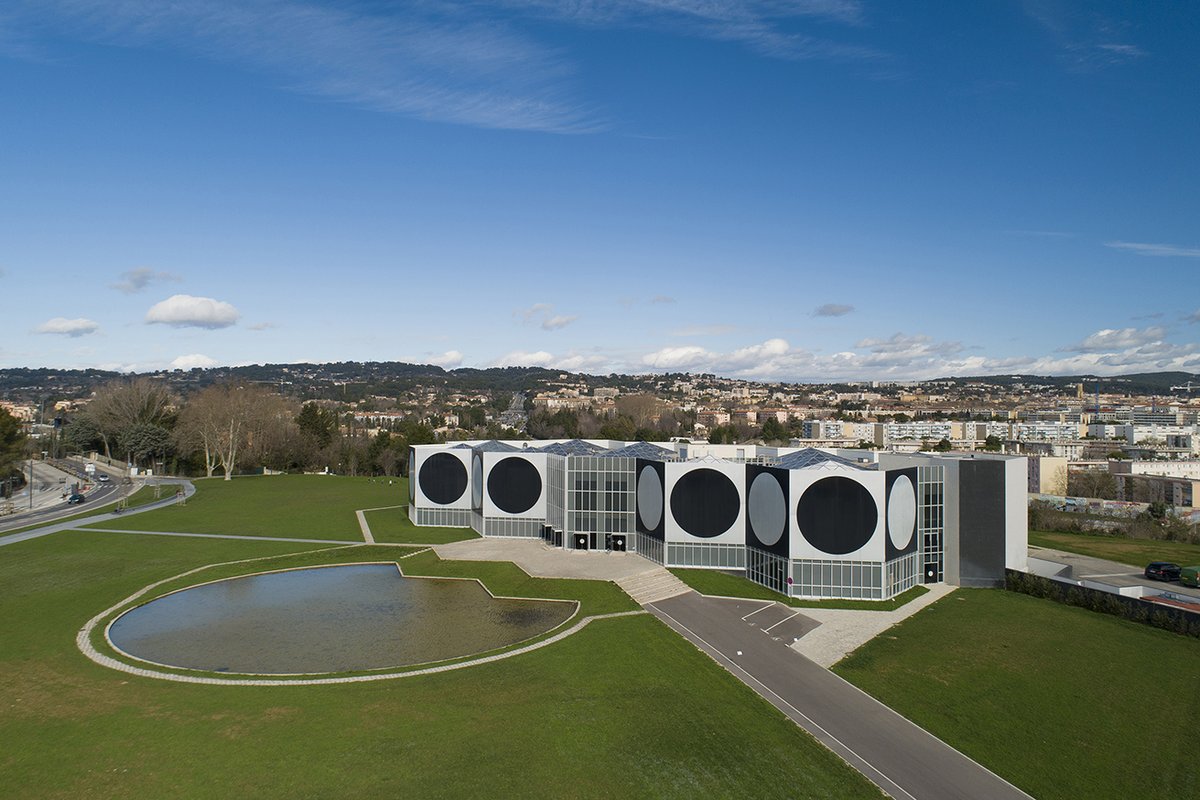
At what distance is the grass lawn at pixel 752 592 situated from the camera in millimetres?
32188

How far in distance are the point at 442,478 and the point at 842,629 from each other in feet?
101

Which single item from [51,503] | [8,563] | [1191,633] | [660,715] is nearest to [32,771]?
[660,715]

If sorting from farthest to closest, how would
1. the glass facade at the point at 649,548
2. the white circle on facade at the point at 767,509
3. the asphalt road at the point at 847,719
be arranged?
the glass facade at the point at 649,548, the white circle on facade at the point at 767,509, the asphalt road at the point at 847,719

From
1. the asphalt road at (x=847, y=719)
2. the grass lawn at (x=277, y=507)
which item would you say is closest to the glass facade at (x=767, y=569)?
the asphalt road at (x=847, y=719)

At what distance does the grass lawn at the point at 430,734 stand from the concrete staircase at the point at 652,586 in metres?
5.78

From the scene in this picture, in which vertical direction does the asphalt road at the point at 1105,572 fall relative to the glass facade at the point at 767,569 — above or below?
below

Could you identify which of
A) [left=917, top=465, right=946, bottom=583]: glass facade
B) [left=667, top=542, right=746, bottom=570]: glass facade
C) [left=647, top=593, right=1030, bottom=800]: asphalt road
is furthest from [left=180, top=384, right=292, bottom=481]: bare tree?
[left=917, top=465, right=946, bottom=583]: glass facade

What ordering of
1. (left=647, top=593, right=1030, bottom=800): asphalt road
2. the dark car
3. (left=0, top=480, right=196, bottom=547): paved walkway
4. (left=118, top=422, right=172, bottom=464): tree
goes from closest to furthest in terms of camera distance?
(left=647, top=593, right=1030, bottom=800): asphalt road < the dark car < (left=0, top=480, right=196, bottom=547): paved walkway < (left=118, top=422, right=172, bottom=464): tree

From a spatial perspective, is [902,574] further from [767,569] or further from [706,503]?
[706,503]

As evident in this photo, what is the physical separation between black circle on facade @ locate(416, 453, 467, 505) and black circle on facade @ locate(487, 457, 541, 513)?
430 cm

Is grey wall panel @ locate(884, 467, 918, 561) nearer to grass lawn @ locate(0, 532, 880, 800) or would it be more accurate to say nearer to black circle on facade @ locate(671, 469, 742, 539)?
black circle on facade @ locate(671, 469, 742, 539)

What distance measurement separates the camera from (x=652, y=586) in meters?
34.5

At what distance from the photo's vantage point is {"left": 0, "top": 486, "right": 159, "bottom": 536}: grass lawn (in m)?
47.8

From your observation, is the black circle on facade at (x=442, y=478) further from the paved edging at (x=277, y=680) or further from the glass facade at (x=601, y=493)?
the paved edging at (x=277, y=680)
